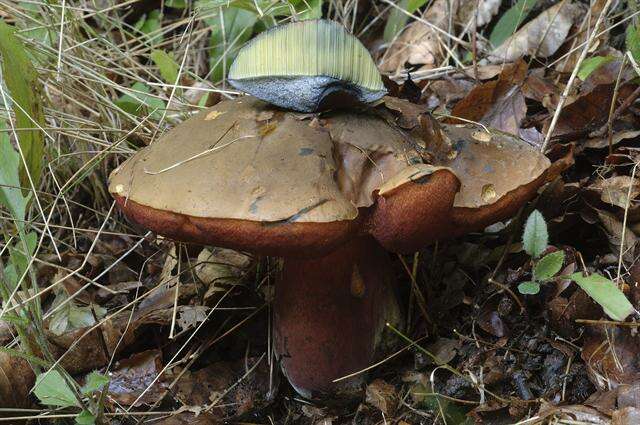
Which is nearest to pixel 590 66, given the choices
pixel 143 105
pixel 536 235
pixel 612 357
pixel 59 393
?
pixel 536 235

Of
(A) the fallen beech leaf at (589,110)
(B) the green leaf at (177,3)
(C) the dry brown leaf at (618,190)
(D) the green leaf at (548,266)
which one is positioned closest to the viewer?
(D) the green leaf at (548,266)

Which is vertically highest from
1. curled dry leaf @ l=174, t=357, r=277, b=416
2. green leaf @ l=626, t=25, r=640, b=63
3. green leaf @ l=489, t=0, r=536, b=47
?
green leaf @ l=626, t=25, r=640, b=63

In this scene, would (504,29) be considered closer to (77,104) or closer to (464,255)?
(464,255)

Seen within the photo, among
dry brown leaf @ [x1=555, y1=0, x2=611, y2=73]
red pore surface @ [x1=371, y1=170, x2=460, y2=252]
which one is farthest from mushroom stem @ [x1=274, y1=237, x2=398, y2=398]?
dry brown leaf @ [x1=555, y1=0, x2=611, y2=73]

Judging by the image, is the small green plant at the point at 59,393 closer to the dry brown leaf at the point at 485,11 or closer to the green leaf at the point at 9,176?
the green leaf at the point at 9,176

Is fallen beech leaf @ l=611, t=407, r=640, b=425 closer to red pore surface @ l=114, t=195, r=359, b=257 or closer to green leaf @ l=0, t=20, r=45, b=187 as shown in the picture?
red pore surface @ l=114, t=195, r=359, b=257

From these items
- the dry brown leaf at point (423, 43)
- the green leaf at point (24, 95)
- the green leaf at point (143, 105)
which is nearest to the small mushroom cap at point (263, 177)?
the green leaf at point (24, 95)
